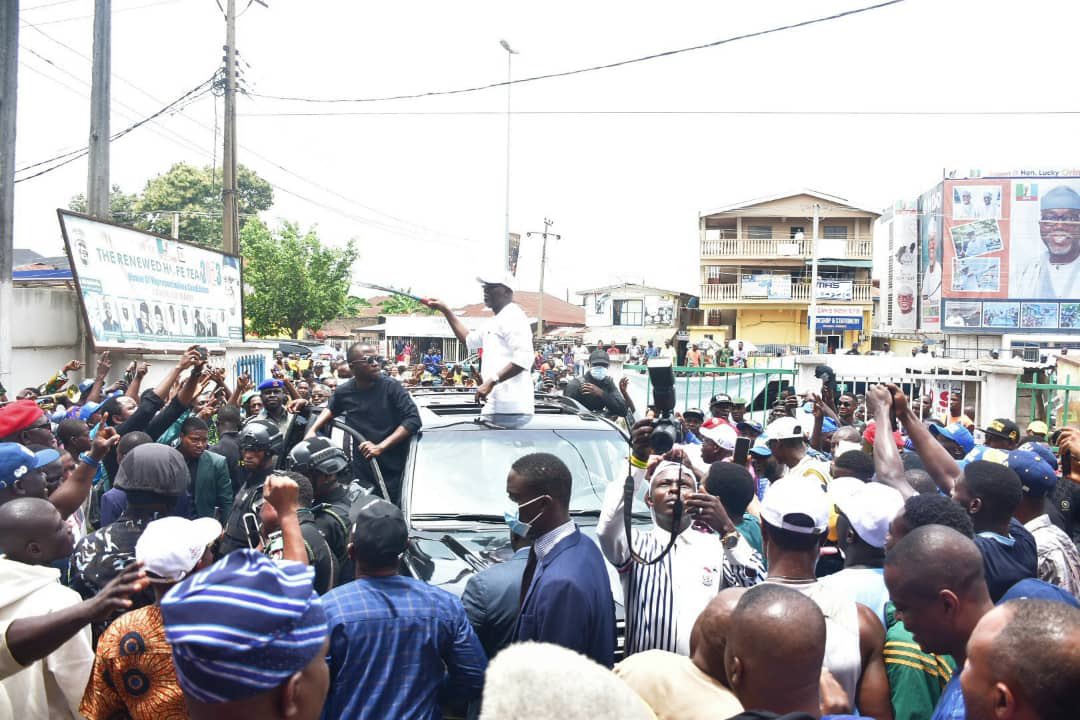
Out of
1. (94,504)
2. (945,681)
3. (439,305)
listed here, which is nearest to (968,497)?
(945,681)

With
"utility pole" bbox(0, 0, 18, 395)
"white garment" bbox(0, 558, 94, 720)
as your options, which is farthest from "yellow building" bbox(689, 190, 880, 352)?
"white garment" bbox(0, 558, 94, 720)

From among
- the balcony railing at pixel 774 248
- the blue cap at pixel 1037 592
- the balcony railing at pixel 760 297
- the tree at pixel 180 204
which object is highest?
the tree at pixel 180 204

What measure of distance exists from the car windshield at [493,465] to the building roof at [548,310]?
5115 cm

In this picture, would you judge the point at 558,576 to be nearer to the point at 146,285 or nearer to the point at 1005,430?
the point at 1005,430

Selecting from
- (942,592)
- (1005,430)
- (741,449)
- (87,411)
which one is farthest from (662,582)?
(87,411)

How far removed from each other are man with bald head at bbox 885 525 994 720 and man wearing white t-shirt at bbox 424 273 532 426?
3.72 meters

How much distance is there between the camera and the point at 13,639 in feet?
9.01

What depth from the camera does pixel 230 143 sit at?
17.5 meters

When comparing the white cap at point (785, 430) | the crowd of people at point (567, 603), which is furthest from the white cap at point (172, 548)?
the white cap at point (785, 430)

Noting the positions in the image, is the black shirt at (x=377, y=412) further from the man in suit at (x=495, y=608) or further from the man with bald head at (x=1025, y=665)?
the man with bald head at (x=1025, y=665)

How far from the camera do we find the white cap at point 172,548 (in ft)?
9.57

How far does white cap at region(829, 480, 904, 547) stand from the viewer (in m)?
3.83

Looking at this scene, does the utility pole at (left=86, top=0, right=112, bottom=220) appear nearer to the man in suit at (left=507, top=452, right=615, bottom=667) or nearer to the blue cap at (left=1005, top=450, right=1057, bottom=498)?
the man in suit at (left=507, top=452, right=615, bottom=667)

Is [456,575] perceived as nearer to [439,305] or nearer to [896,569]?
[439,305]
